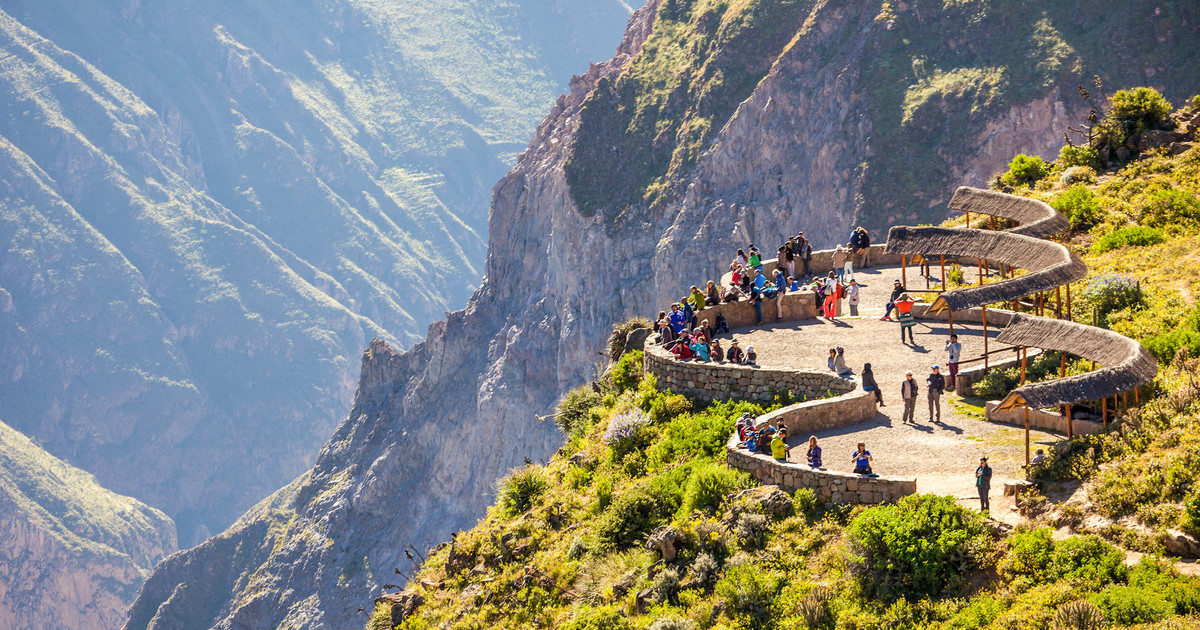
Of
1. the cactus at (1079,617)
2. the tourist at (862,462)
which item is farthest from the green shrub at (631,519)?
the cactus at (1079,617)

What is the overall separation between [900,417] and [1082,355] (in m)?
4.93

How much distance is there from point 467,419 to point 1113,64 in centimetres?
8498

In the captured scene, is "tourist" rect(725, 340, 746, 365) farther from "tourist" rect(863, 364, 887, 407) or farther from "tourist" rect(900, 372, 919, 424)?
"tourist" rect(900, 372, 919, 424)

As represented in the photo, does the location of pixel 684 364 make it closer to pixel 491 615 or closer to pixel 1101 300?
pixel 491 615

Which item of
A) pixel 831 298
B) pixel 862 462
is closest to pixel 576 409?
pixel 831 298

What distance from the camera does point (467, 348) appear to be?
6309 inches

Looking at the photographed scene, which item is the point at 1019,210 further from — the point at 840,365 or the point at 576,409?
the point at 576,409

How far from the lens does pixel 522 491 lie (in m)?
34.8

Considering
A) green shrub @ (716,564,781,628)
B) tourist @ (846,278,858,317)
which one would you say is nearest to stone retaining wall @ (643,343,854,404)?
tourist @ (846,278,858,317)

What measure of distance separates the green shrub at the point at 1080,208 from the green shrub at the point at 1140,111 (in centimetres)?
643

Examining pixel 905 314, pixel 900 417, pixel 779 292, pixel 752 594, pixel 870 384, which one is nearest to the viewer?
pixel 752 594

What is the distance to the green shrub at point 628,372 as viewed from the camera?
37125mm

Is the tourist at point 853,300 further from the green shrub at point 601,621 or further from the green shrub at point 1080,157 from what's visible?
the green shrub at point 601,621

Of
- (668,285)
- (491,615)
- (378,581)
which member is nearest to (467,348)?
(378,581)
